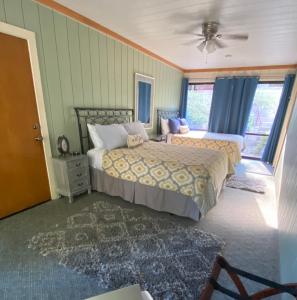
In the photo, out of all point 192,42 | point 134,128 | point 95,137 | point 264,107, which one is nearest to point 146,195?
point 95,137

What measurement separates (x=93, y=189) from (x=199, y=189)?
1756 mm

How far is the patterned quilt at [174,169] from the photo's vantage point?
223cm

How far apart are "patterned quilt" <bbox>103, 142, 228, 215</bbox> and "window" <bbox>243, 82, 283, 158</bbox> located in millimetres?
3391

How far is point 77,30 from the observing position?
2695 millimetres

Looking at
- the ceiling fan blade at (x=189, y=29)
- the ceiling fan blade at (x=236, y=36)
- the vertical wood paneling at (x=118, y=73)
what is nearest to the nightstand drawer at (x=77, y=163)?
the vertical wood paneling at (x=118, y=73)

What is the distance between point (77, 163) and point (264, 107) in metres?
5.27

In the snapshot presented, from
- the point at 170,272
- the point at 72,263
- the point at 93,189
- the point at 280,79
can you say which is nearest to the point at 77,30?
the point at 93,189

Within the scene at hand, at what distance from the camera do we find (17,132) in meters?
2.24

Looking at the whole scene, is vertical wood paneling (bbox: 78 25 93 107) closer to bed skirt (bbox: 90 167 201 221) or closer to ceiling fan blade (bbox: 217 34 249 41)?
bed skirt (bbox: 90 167 201 221)

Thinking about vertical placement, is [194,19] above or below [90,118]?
above

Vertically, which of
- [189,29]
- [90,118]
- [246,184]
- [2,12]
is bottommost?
[246,184]

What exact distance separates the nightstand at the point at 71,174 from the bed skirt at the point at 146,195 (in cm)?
25

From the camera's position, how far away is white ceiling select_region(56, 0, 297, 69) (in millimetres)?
2195

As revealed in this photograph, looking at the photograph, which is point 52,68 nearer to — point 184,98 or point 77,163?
point 77,163
